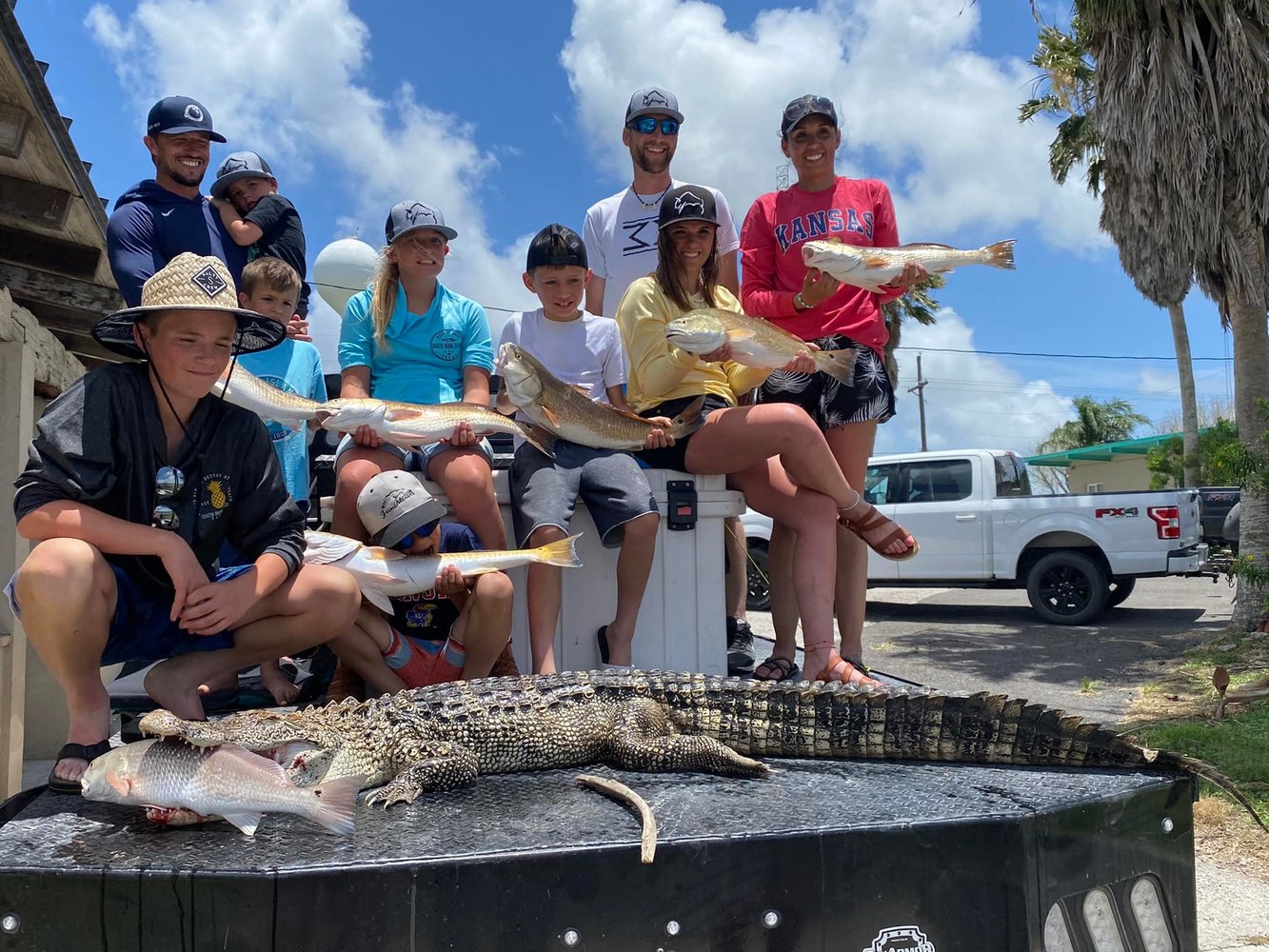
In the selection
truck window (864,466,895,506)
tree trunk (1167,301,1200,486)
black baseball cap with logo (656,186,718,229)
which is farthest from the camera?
tree trunk (1167,301,1200,486)

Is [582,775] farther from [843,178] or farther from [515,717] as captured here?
[843,178]

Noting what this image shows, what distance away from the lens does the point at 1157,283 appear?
1171cm

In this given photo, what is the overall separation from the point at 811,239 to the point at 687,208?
1.90ft

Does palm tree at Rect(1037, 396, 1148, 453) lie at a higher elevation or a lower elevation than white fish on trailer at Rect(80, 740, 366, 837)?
higher

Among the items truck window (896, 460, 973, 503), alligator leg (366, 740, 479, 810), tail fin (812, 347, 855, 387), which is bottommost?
alligator leg (366, 740, 479, 810)

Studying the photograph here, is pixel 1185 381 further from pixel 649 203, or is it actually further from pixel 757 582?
pixel 649 203

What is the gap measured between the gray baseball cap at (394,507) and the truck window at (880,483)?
10.3 meters

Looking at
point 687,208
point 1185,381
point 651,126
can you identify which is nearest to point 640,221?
point 651,126

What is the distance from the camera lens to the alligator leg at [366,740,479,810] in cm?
209

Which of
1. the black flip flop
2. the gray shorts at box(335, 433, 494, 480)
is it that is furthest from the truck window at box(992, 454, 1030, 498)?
the black flip flop

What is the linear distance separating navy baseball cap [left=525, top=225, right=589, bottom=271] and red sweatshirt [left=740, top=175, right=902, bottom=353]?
764mm

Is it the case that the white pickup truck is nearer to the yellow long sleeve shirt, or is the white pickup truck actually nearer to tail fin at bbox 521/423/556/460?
the yellow long sleeve shirt

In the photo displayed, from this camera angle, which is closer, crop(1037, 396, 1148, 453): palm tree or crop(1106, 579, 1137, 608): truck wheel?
crop(1106, 579, 1137, 608): truck wheel

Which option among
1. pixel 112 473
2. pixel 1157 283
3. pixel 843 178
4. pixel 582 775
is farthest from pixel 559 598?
pixel 1157 283
